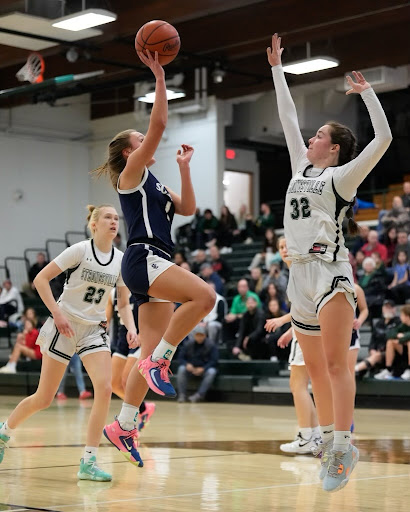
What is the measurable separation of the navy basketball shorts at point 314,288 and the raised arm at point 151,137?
1.01 meters

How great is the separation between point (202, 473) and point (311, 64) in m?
13.7

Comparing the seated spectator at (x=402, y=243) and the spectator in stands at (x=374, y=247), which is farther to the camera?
the spectator in stands at (x=374, y=247)

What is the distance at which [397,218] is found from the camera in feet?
55.4

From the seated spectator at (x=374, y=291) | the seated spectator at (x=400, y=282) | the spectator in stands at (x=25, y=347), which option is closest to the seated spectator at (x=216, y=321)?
the seated spectator at (x=374, y=291)

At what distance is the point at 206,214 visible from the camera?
21172 mm

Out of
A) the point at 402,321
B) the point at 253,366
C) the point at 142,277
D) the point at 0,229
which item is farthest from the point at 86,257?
the point at 0,229

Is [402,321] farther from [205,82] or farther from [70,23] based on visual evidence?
[205,82]

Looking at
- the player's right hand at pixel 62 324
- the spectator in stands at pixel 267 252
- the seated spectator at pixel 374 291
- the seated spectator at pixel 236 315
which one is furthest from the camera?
the spectator in stands at pixel 267 252

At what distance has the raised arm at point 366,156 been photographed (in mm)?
4828

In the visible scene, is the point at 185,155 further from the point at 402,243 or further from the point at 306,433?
the point at 402,243

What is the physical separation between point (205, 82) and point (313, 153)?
17.5 metres

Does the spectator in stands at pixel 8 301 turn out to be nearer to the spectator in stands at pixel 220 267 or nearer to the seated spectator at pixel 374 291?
the spectator in stands at pixel 220 267

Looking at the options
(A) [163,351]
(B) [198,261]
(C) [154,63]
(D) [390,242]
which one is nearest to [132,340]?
(A) [163,351]

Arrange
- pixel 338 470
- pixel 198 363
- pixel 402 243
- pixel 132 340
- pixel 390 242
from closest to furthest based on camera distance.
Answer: pixel 338 470 → pixel 132 340 → pixel 198 363 → pixel 402 243 → pixel 390 242
